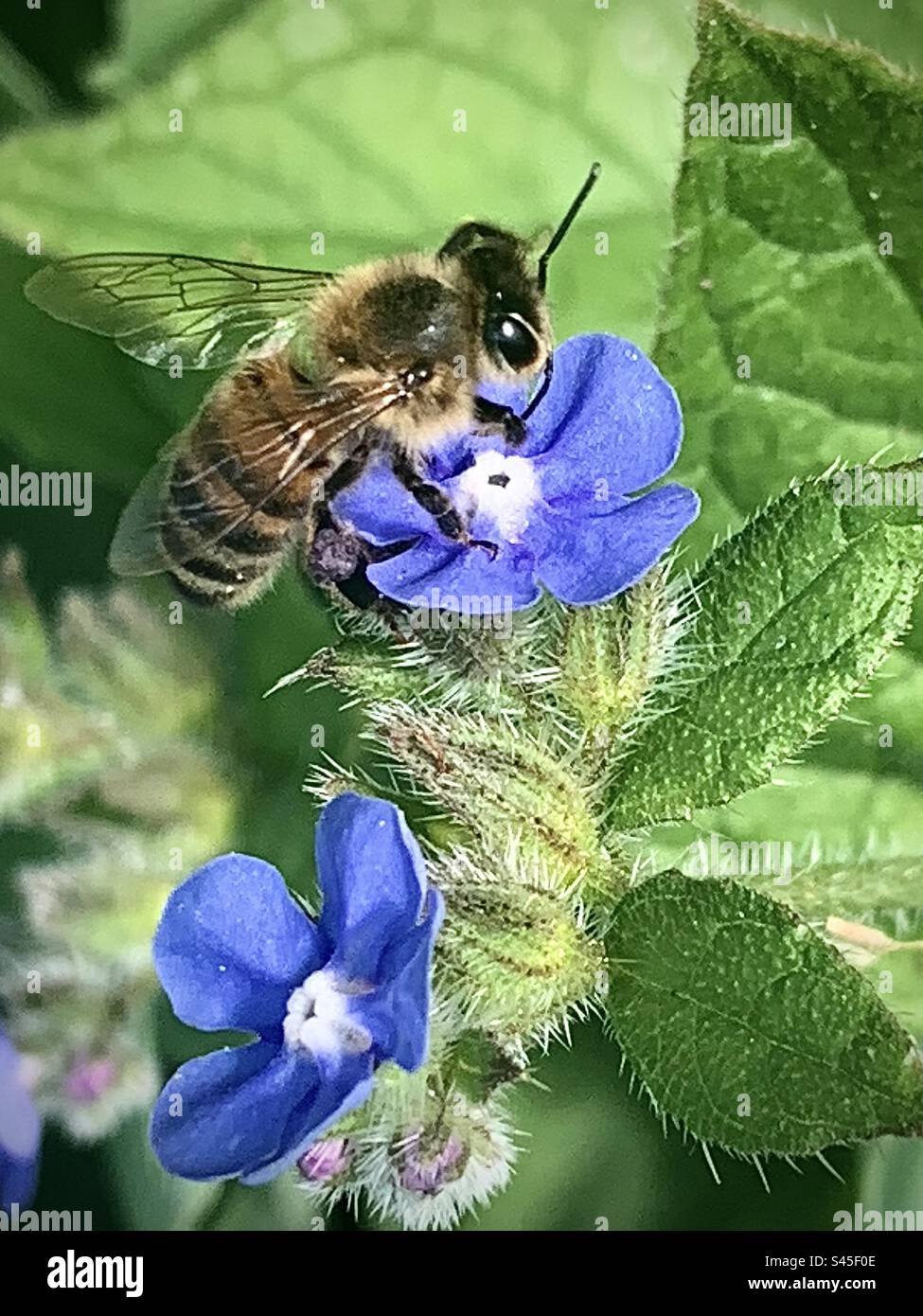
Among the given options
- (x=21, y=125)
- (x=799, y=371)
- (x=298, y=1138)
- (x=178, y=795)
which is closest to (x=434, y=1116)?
(x=298, y=1138)

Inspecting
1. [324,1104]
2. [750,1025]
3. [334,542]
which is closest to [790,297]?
[334,542]

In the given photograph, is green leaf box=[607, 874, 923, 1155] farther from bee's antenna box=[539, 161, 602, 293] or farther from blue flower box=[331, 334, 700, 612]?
bee's antenna box=[539, 161, 602, 293]

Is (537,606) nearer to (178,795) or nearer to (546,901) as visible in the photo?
(546,901)
